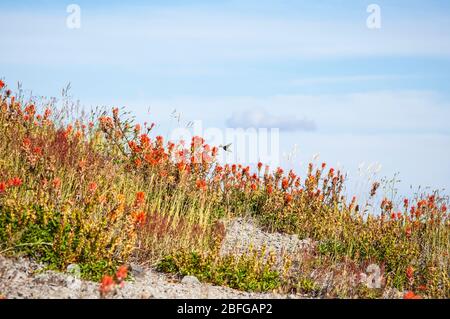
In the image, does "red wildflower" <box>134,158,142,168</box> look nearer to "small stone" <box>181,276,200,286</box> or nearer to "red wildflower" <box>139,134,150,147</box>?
"red wildflower" <box>139,134,150,147</box>

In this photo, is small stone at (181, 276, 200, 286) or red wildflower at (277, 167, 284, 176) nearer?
small stone at (181, 276, 200, 286)

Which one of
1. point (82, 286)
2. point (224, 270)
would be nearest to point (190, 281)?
point (224, 270)

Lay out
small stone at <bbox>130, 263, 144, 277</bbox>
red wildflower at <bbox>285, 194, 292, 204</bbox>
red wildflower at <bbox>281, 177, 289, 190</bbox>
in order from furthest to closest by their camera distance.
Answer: red wildflower at <bbox>281, 177, 289, 190</bbox>
red wildflower at <bbox>285, 194, 292, 204</bbox>
small stone at <bbox>130, 263, 144, 277</bbox>

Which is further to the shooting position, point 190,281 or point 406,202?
point 406,202

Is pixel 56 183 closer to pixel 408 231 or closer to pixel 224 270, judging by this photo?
pixel 224 270

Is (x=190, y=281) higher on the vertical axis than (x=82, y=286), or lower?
lower

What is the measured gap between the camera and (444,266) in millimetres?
8617

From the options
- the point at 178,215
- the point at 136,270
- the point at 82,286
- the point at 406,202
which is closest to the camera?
the point at 82,286

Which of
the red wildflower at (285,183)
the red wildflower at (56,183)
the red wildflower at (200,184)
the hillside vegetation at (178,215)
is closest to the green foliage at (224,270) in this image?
the hillside vegetation at (178,215)

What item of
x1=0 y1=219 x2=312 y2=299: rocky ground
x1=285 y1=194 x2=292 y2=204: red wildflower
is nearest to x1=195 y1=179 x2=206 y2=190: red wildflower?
x1=285 y1=194 x2=292 y2=204: red wildflower

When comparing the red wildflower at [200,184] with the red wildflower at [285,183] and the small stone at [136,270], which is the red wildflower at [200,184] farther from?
the small stone at [136,270]
